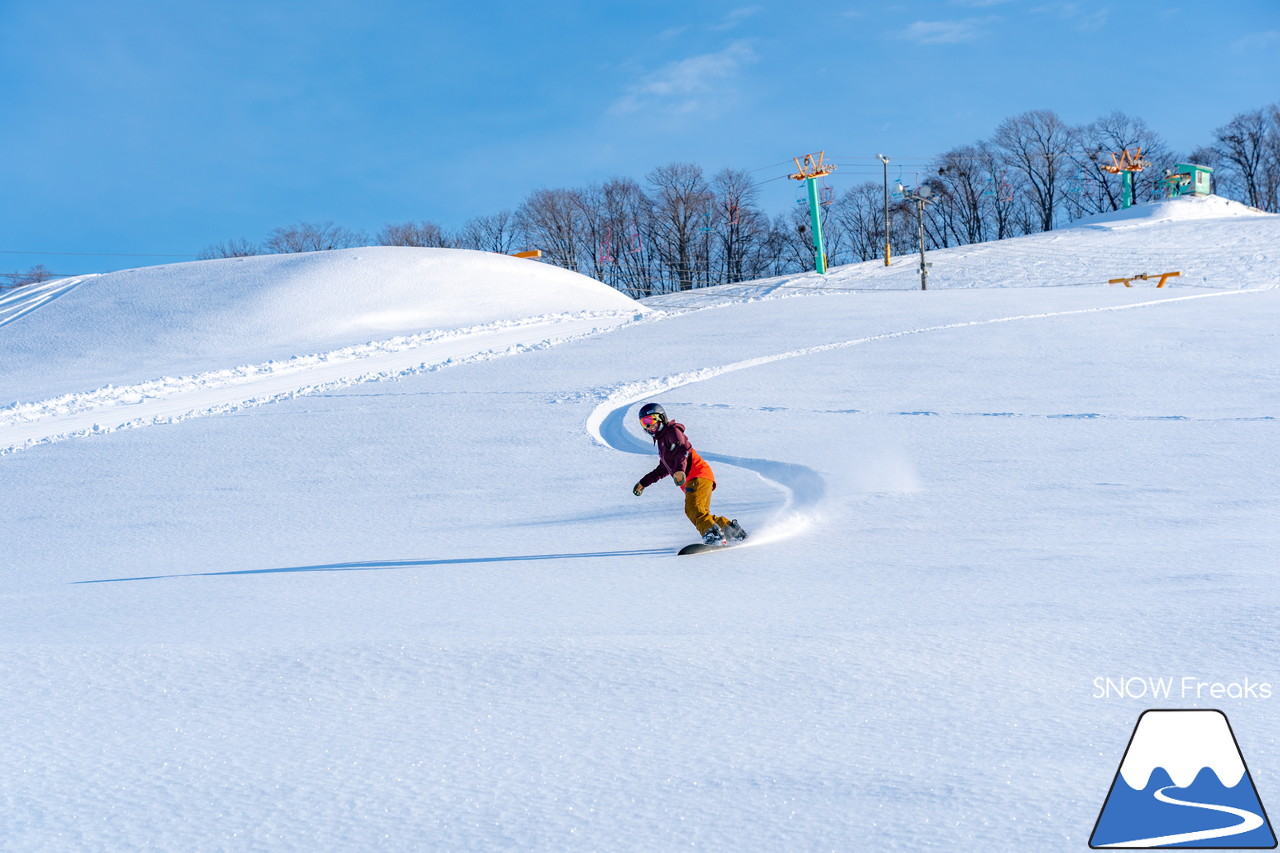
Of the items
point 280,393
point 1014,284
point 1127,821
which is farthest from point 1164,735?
point 1014,284

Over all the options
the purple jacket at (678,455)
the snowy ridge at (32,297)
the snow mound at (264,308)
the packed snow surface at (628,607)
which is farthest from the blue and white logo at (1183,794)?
the snowy ridge at (32,297)

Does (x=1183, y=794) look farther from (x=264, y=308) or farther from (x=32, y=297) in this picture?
(x=32, y=297)

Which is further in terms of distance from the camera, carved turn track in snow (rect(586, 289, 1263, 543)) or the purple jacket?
carved turn track in snow (rect(586, 289, 1263, 543))

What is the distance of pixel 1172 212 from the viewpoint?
54.3 m

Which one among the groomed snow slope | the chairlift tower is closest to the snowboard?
the groomed snow slope

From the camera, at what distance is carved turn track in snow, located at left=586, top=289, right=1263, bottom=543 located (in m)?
6.87

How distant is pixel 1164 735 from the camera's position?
2.76m

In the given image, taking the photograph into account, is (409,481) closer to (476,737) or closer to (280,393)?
(476,737)

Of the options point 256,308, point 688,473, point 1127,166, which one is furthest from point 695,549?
point 1127,166

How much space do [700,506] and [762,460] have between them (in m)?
3.06

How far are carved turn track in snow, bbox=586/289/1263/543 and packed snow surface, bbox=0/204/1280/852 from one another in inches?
2.9

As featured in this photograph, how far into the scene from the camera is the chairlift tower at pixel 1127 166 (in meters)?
59.4

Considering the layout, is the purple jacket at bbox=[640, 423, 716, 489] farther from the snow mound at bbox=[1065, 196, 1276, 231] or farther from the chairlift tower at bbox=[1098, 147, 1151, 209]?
the chairlift tower at bbox=[1098, 147, 1151, 209]

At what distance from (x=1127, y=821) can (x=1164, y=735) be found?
478 millimetres
